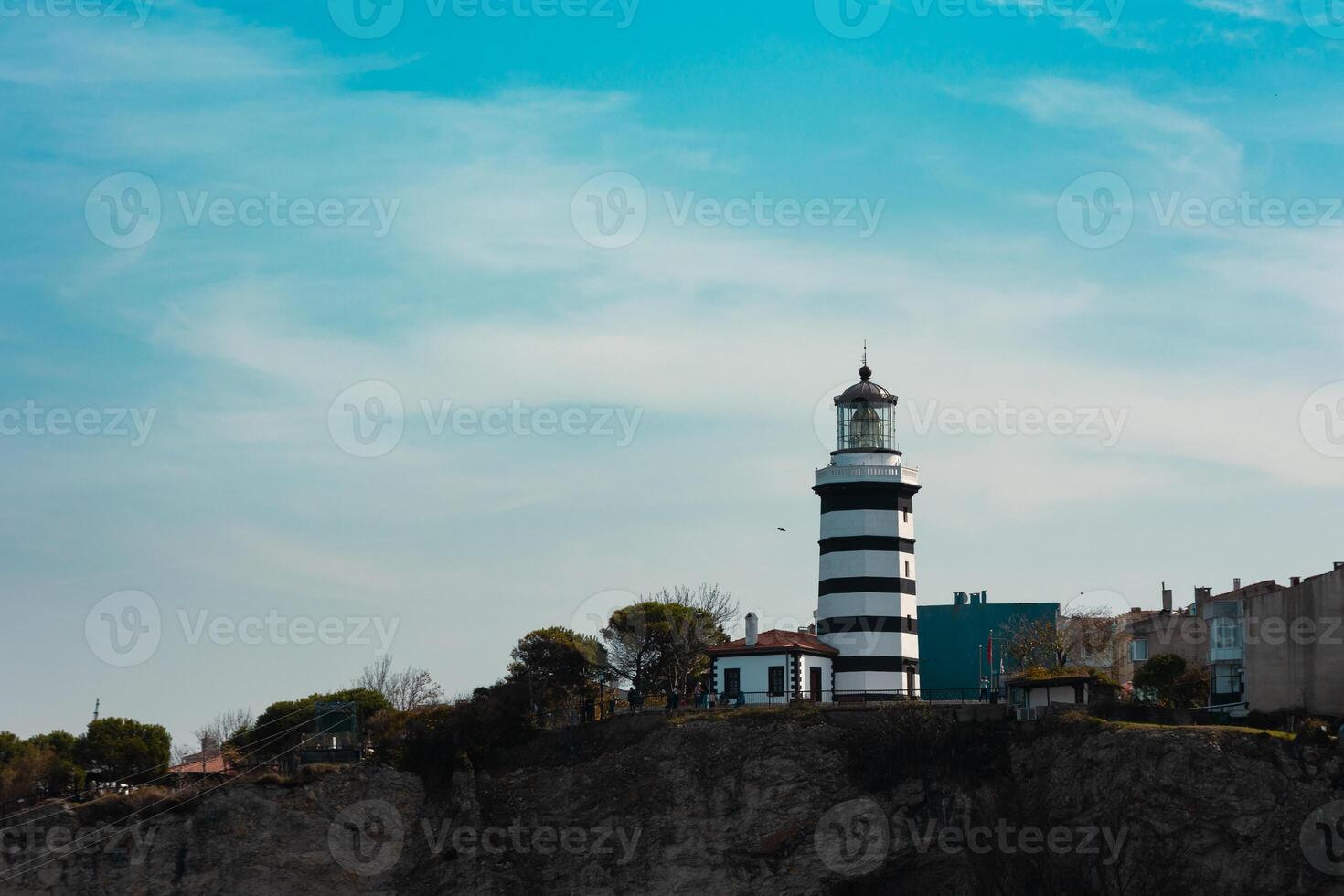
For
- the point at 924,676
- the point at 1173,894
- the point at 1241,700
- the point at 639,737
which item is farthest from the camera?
the point at 924,676

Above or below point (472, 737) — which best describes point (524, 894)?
below

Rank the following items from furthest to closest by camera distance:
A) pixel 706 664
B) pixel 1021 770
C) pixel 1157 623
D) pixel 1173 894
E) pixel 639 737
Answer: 1. pixel 1157 623
2. pixel 706 664
3. pixel 639 737
4. pixel 1021 770
5. pixel 1173 894

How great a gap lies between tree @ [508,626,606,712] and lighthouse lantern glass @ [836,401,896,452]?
14725 mm

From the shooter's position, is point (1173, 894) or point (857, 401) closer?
point (1173, 894)

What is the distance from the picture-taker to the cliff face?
174 feet

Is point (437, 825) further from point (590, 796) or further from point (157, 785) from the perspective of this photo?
point (157, 785)

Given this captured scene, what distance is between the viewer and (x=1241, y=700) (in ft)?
216

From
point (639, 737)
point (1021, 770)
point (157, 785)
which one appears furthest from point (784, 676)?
point (157, 785)

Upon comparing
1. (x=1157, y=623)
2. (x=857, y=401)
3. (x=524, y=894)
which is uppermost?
(x=857, y=401)

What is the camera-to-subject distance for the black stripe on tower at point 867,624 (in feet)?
214

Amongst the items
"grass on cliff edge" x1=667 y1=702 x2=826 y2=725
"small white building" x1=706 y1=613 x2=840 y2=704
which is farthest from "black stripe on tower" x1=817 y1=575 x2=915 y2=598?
"grass on cliff edge" x1=667 y1=702 x2=826 y2=725

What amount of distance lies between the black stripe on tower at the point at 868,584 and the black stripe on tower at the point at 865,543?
1.08 metres

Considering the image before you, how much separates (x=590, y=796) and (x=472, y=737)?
201 inches

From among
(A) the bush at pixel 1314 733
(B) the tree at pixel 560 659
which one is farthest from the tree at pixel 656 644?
(A) the bush at pixel 1314 733
